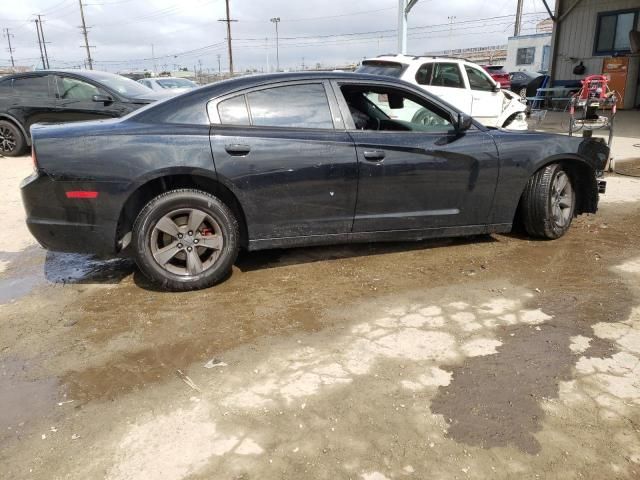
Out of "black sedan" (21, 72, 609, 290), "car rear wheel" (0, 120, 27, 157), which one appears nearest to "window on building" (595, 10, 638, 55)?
"black sedan" (21, 72, 609, 290)

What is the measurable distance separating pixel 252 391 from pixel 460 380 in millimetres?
1059

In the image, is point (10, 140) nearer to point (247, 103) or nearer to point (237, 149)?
point (247, 103)

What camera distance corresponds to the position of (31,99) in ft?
32.3

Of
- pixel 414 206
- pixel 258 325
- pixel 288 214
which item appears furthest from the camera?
pixel 414 206

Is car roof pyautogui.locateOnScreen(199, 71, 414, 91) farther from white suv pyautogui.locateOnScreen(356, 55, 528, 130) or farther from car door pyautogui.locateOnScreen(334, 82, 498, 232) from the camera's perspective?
white suv pyautogui.locateOnScreen(356, 55, 528, 130)

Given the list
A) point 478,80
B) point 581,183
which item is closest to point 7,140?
point 478,80

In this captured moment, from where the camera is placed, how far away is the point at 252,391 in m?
2.61

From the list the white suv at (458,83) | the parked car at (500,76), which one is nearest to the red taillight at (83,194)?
the white suv at (458,83)

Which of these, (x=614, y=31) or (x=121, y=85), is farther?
(x=614, y=31)

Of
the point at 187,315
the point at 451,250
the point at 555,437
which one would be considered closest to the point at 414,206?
the point at 451,250

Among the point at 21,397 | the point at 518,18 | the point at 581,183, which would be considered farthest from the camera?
the point at 518,18

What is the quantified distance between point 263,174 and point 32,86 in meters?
8.35

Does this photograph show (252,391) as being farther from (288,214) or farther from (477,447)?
(288,214)

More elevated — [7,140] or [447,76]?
[447,76]
